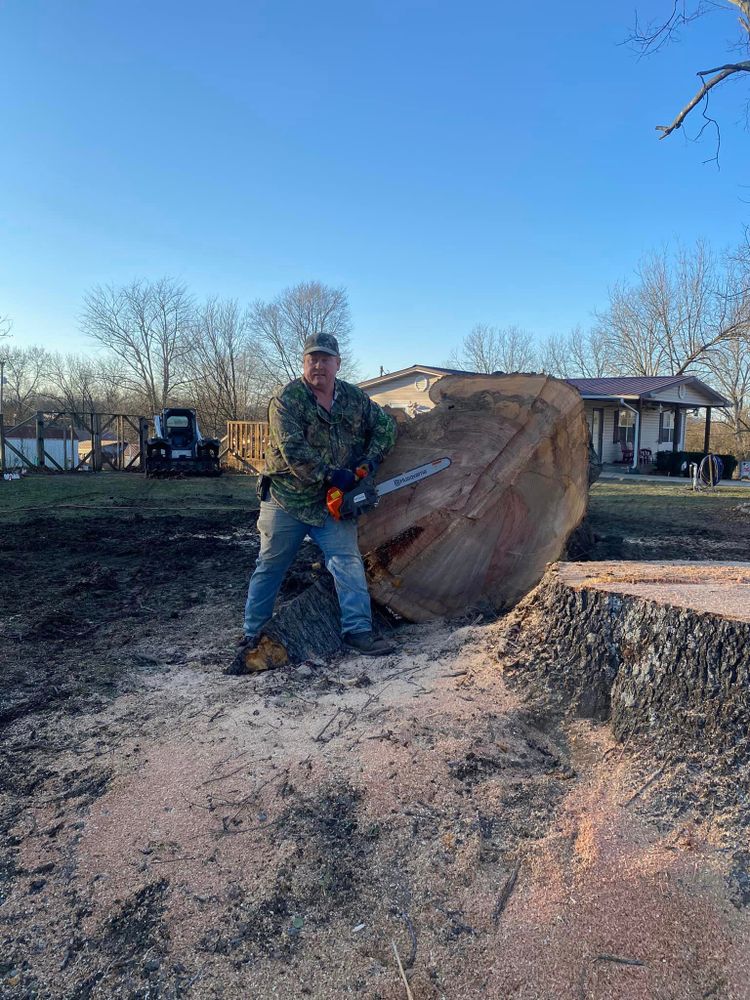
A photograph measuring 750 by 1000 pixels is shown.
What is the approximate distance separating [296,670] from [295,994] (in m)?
1.80

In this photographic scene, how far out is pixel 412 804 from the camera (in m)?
2.34

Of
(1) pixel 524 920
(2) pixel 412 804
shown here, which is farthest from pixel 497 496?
(1) pixel 524 920

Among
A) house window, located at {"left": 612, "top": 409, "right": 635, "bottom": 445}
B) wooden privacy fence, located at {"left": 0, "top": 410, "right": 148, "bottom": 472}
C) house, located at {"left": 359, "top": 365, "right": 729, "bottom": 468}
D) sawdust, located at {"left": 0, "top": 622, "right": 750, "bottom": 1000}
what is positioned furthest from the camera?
house window, located at {"left": 612, "top": 409, "right": 635, "bottom": 445}

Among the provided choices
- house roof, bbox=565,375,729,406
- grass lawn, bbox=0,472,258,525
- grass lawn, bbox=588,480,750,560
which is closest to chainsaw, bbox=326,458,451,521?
grass lawn, bbox=588,480,750,560

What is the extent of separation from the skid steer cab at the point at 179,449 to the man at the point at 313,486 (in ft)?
56.5

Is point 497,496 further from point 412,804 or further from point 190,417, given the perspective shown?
point 190,417

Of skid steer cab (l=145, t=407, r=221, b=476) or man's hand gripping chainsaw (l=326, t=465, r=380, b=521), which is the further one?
skid steer cab (l=145, t=407, r=221, b=476)

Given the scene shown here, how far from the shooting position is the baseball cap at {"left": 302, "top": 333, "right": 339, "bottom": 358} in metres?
3.92

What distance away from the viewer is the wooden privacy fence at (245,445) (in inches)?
988

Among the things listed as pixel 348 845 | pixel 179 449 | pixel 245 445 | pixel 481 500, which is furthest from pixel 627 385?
pixel 348 845

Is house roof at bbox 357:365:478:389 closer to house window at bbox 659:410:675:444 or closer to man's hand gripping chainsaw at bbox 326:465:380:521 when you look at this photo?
house window at bbox 659:410:675:444

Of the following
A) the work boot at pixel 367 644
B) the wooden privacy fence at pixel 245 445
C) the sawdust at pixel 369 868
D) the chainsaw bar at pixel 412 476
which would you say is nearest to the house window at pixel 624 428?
the wooden privacy fence at pixel 245 445

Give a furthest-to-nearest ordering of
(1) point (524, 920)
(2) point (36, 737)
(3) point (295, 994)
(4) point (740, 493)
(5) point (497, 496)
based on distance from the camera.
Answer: (4) point (740, 493)
(5) point (497, 496)
(2) point (36, 737)
(1) point (524, 920)
(3) point (295, 994)

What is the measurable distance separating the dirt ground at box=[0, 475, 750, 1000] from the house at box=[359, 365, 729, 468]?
21.9 metres
